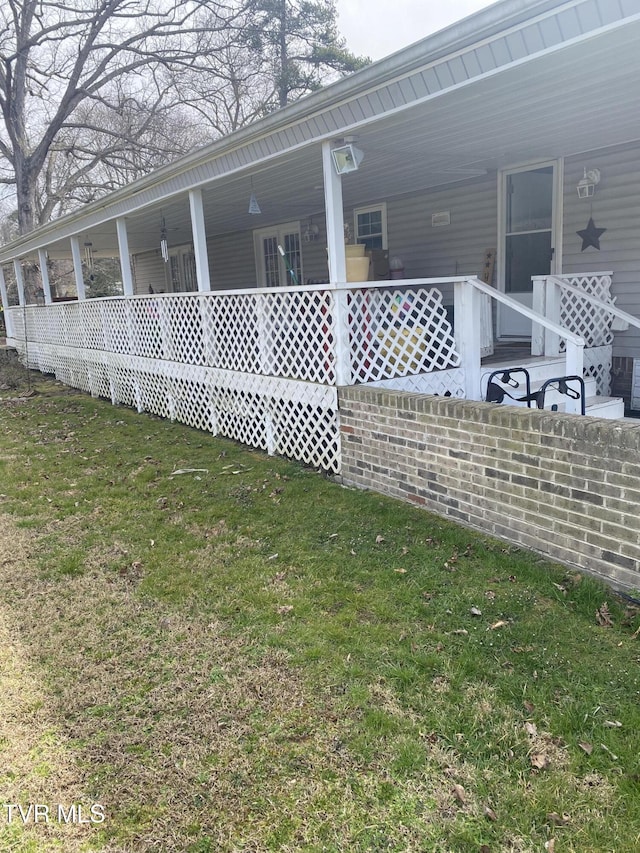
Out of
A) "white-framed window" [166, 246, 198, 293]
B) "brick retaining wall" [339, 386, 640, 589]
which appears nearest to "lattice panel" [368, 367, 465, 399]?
"brick retaining wall" [339, 386, 640, 589]

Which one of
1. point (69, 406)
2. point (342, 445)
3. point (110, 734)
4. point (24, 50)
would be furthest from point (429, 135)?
point (24, 50)

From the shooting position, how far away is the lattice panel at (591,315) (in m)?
7.18

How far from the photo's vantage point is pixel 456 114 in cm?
532

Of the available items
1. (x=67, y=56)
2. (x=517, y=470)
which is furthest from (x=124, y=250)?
(x=67, y=56)

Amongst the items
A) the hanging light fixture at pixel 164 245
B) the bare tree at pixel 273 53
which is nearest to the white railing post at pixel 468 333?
the hanging light fixture at pixel 164 245

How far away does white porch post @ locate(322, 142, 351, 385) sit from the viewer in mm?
5547

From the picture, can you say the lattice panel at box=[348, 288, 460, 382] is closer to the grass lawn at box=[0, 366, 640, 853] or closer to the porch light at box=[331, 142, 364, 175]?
the porch light at box=[331, 142, 364, 175]

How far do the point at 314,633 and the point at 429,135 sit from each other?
15.6 ft

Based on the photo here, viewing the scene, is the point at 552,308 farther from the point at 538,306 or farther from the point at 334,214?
the point at 334,214

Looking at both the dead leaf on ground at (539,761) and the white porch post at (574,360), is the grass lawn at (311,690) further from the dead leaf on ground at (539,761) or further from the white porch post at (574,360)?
the white porch post at (574,360)

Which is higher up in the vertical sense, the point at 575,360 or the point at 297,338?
the point at 297,338

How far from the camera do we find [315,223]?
12148mm

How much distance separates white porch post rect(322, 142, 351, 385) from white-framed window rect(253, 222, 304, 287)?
24.0 ft

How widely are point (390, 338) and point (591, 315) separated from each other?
287cm
